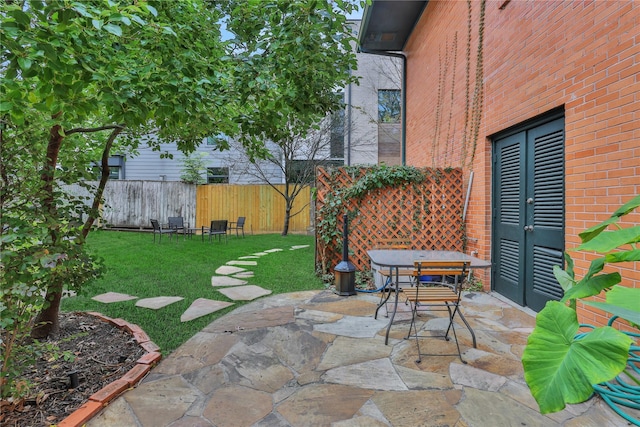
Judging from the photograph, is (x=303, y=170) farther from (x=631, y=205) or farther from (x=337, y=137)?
(x=631, y=205)

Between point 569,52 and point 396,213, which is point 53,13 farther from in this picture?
point 396,213

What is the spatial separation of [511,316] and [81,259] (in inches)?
147

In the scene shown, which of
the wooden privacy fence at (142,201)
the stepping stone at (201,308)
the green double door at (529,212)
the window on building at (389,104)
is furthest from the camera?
the window on building at (389,104)

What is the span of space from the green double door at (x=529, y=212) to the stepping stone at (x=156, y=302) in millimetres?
3776

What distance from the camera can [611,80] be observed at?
7.97 feet

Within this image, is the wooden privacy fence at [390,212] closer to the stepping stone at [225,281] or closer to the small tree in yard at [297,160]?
the stepping stone at [225,281]

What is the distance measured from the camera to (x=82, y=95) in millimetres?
1677

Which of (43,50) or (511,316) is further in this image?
(511,316)

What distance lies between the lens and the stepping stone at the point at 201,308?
329 centimetres

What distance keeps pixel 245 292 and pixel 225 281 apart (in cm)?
67

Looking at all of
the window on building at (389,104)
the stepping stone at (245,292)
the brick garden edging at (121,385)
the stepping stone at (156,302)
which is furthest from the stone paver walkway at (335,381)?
the window on building at (389,104)

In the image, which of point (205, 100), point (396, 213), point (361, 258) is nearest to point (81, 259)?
point (205, 100)

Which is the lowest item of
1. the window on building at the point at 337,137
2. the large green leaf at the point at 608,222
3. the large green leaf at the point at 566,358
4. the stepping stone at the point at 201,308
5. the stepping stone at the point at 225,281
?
the stepping stone at the point at 201,308

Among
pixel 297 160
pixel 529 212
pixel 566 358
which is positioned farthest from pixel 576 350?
pixel 297 160
